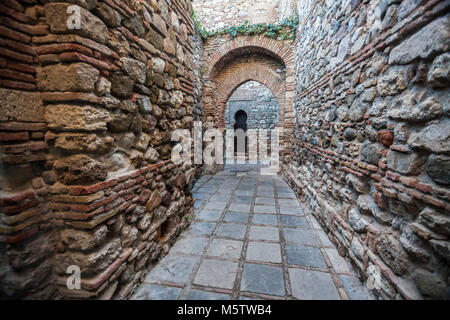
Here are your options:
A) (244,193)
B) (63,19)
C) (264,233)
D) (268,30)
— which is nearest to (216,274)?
(264,233)

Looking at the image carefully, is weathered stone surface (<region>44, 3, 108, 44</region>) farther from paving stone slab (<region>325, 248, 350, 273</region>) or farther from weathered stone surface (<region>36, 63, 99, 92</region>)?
paving stone slab (<region>325, 248, 350, 273</region>)

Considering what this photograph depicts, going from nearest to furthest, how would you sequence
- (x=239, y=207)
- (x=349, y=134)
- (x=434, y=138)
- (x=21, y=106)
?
(x=21, y=106) < (x=434, y=138) < (x=349, y=134) < (x=239, y=207)

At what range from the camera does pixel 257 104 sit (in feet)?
33.6

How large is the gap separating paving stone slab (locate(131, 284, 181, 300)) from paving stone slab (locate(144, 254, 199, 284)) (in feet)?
0.23

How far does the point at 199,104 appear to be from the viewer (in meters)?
5.19

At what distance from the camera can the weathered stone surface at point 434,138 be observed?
3.37ft

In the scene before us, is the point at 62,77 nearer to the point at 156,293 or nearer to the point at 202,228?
the point at 156,293

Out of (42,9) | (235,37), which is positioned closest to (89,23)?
(42,9)

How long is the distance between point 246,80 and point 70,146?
5.39 meters

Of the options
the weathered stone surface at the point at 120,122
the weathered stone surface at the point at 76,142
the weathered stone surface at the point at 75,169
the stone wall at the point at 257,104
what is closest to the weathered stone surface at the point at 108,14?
the weathered stone surface at the point at 120,122

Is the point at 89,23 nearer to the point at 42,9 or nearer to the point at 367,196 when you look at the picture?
the point at 42,9

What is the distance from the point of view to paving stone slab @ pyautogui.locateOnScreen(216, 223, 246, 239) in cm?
238

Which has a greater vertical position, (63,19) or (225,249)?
(63,19)

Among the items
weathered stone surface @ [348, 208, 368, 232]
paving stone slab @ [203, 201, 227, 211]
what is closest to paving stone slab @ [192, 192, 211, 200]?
paving stone slab @ [203, 201, 227, 211]
